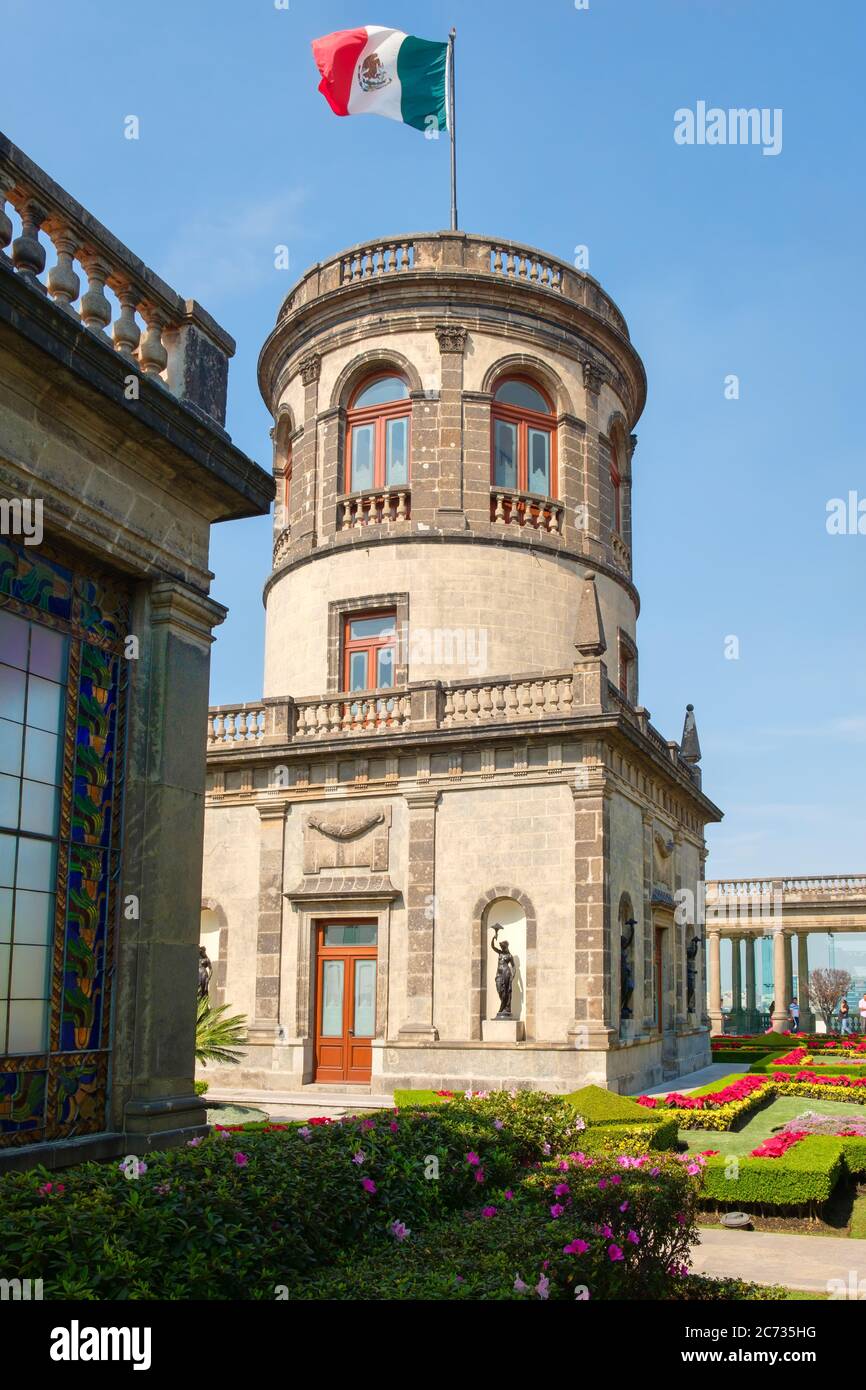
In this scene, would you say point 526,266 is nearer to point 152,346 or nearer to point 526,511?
point 526,511

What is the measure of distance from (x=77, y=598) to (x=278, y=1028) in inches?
667

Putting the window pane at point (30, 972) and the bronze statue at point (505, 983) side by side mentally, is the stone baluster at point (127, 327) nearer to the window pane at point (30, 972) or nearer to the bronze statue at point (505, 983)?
the window pane at point (30, 972)

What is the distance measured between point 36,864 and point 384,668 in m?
19.1

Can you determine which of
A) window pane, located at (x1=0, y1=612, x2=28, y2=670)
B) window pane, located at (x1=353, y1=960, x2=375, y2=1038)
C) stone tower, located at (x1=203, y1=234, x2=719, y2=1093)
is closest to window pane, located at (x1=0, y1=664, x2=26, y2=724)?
window pane, located at (x1=0, y1=612, x2=28, y2=670)

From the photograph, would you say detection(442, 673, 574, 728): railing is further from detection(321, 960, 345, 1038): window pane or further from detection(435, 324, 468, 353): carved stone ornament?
detection(435, 324, 468, 353): carved stone ornament

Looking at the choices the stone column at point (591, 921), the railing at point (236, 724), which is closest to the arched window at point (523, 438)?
the railing at point (236, 724)

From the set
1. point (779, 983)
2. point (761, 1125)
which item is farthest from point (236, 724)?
point (779, 983)

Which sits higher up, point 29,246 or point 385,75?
point 385,75

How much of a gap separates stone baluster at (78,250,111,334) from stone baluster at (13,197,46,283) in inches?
19.9

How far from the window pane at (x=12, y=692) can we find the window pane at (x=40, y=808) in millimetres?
488

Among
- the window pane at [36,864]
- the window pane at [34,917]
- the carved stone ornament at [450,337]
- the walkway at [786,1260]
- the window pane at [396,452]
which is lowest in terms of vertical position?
the walkway at [786,1260]

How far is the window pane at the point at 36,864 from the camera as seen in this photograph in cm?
828

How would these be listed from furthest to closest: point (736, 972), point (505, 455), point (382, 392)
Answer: point (736, 972)
point (382, 392)
point (505, 455)

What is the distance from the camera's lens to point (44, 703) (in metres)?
8.62
